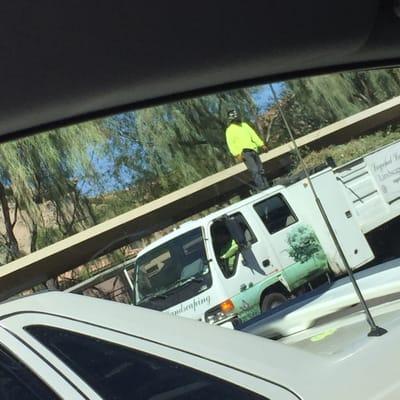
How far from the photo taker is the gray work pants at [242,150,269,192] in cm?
346

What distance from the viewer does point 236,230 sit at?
141 inches

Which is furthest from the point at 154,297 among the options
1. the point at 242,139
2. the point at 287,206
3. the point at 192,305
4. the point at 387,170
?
the point at 387,170

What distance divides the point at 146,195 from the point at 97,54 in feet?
5.97

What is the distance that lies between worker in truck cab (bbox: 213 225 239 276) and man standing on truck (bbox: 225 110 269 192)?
252 mm

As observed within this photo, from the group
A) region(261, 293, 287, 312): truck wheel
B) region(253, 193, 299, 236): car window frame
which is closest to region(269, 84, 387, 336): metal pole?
region(253, 193, 299, 236): car window frame

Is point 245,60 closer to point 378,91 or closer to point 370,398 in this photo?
point 378,91

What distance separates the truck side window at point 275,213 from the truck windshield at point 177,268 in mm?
319

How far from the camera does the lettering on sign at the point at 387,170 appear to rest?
14.1 ft

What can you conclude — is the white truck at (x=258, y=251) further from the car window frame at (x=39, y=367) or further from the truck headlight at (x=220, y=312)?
the car window frame at (x=39, y=367)

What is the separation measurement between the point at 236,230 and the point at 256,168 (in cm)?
30

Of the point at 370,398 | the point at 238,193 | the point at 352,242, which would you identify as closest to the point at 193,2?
the point at 238,193

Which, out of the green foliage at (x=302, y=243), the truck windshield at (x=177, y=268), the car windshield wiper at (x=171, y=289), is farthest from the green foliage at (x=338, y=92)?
the car windshield wiper at (x=171, y=289)

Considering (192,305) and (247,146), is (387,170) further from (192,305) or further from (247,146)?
(192,305)

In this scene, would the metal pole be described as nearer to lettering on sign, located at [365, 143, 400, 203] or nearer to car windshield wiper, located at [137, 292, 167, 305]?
car windshield wiper, located at [137, 292, 167, 305]
